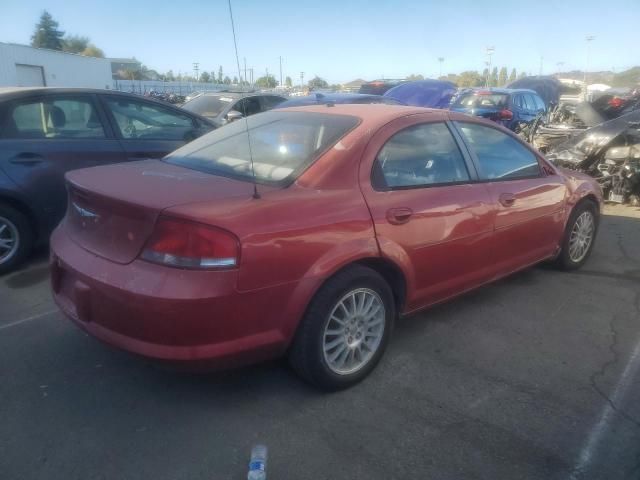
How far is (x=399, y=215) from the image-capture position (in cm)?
299

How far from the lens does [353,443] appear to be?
249 centimetres

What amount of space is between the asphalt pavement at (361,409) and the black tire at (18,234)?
2.98 ft

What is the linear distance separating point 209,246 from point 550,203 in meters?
3.01

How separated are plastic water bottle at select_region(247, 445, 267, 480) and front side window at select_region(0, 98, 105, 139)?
3.60 meters

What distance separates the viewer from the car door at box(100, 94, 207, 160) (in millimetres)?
5176

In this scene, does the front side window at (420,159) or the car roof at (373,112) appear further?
the car roof at (373,112)

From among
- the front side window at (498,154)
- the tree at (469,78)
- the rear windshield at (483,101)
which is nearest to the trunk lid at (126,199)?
the front side window at (498,154)

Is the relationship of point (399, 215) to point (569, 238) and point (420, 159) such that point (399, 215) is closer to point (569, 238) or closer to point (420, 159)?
point (420, 159)

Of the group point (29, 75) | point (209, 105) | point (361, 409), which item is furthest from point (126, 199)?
point (29, 75)

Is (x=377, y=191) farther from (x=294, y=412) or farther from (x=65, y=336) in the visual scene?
(x=65, y=336)

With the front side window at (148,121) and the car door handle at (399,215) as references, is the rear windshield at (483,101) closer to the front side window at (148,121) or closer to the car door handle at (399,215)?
the front side window at (148,121)

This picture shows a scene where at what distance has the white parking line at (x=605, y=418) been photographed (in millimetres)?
2377

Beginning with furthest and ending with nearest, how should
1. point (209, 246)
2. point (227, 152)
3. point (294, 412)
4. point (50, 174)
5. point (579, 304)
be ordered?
point (50, 174) → point (579, 304) → point (227, 152) → point (294, 412) → point (209, 246)

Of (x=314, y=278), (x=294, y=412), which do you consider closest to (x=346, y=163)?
(x=314, y=278)
